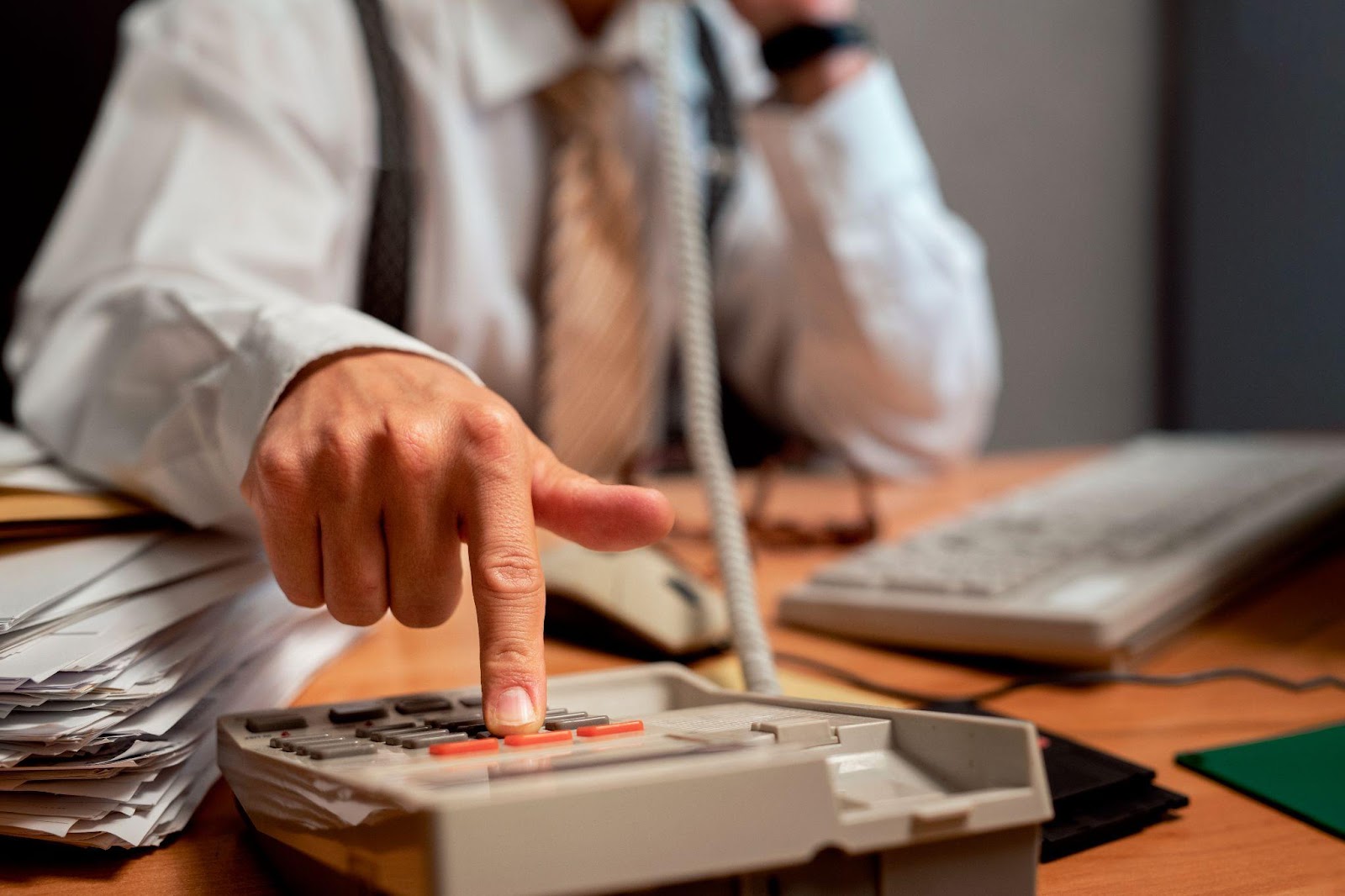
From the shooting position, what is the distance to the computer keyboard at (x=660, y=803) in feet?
0.65

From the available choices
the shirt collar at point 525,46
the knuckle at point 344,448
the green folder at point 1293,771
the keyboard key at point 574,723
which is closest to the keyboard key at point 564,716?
the keyboard key at point 574,723

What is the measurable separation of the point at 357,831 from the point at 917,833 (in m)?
0.12

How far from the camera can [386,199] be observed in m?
0.93

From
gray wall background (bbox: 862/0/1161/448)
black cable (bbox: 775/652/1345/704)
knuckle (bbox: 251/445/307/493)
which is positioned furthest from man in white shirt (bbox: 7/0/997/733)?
gray wall background (bbox: 862/0/1161/448)

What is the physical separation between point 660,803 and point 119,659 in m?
0.21

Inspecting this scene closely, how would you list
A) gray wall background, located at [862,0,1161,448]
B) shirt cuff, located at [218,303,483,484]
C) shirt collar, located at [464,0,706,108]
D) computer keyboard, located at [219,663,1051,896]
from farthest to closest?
gray wall background, located at [862,0,1161,448] → shirt collar, located at [464,0,706,108] → shirt cuff, located at [218,303,483,484] → computer keyboard, located at [219,663,1051,896]

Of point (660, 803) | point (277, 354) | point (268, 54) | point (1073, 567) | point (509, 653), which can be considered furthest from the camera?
point (268, 54)

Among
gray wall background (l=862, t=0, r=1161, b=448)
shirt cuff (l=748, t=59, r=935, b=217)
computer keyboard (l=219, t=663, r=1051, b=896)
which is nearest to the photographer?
computer keyboard (l=219, t=663, r=1051, b=896)

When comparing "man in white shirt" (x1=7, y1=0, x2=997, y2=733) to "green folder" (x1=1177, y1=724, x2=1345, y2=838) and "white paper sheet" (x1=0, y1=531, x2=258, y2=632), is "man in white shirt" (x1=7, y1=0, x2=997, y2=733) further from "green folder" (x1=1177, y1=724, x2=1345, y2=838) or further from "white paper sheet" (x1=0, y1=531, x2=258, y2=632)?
"green folder" (x1=1177, y1=724, x2=1345, y2=838)

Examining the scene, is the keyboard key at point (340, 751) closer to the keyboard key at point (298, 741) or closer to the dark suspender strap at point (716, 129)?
the keyboard key at point (298, 741)

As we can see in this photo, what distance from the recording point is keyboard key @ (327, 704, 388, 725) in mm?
323

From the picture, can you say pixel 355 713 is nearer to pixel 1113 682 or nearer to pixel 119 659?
pixel 119 659

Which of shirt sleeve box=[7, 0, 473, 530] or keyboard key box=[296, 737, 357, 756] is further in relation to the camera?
shirt sleeve box=[7, 0, 473, 530]

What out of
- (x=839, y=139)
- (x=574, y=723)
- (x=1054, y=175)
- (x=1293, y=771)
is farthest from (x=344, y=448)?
(x=1054, y=175)
